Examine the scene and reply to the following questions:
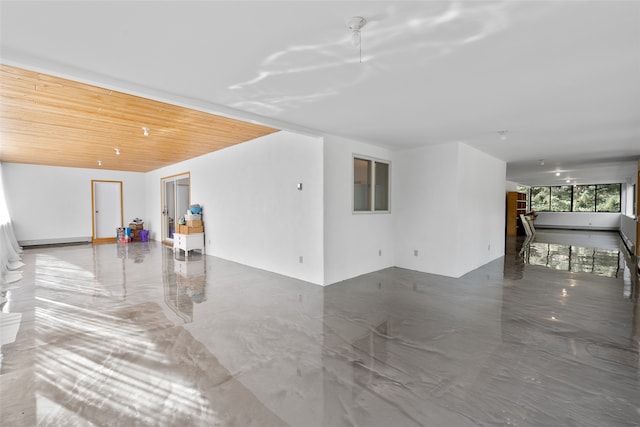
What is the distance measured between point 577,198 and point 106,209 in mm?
20962

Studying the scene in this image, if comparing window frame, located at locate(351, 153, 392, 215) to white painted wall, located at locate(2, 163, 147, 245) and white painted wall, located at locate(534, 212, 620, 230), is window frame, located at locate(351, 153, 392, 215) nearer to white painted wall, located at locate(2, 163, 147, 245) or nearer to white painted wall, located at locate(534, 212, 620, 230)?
white painted wall, located at locate(2, 163, 147, 245)

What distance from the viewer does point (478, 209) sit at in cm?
592

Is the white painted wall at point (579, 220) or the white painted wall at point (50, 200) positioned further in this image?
the white painted wall at point (579, 220)

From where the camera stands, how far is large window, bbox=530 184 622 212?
1430 cm

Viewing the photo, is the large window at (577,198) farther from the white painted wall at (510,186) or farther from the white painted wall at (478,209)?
the white painted wall at (478,209)

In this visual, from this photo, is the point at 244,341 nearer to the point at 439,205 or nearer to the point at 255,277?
the point at 255,277

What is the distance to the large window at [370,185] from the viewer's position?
5262mm

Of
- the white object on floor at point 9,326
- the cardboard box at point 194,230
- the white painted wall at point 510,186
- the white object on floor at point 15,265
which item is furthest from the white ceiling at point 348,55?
the white painted wall at point 510,186

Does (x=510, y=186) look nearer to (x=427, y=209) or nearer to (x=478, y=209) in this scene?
(x=478, y=209)

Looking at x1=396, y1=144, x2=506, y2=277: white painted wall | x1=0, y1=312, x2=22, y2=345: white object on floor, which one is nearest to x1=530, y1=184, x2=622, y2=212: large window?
x1=396, y1=144, x2=506, y2=277: white painted wall

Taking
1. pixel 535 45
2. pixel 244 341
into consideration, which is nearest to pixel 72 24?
pixel 244 341

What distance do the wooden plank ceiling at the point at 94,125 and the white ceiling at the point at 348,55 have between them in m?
1.00

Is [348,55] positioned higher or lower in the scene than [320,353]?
higher

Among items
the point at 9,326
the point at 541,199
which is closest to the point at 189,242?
the point at 9,326
